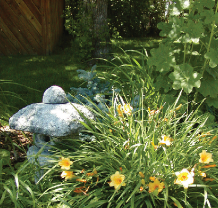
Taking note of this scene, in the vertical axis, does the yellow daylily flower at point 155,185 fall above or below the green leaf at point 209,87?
below

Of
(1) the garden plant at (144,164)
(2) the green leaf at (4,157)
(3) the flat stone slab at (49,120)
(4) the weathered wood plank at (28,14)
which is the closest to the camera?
(1) the garden plant at (144,164)

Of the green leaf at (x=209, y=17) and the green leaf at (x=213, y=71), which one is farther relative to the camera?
the green leaf at (x=213, y=71)

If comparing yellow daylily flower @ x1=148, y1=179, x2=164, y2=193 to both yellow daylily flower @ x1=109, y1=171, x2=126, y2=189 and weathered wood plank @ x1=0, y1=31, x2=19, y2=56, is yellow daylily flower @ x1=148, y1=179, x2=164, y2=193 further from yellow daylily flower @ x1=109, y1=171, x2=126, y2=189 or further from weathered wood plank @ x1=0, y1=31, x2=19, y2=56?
weathered wood plank @ x1=0, y1=31, x2=19, y2=56

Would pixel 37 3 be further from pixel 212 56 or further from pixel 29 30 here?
pixel 212 56

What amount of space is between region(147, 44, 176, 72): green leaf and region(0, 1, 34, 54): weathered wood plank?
5.12 metres

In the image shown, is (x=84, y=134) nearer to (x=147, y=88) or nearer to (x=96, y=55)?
(x=147, y=88)

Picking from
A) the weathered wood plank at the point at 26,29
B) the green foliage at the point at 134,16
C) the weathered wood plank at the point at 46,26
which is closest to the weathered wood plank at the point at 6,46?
the weathered wood plank at the point at 26,29

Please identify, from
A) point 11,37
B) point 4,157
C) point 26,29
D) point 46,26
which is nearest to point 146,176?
point 4,157

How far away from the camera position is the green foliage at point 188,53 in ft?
8.61

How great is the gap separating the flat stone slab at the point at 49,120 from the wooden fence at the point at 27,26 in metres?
5.01

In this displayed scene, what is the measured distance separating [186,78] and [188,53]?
1.73ft

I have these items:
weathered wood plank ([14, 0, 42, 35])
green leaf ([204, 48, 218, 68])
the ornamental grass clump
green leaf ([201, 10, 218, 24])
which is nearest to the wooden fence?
weathered wood plank ([14, 0, 42, 35])

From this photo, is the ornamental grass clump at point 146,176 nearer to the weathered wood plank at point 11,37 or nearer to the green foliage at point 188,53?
the green foliage at point 188,53

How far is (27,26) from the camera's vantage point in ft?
23.0
